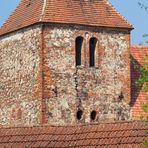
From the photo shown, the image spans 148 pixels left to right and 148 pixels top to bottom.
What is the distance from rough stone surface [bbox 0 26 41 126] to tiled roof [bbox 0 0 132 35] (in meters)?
0.51

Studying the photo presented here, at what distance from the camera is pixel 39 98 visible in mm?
34812

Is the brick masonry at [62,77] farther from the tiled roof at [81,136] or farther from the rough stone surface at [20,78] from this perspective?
the tiled roof at [81,136]

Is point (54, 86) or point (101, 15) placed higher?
point (101, 15)

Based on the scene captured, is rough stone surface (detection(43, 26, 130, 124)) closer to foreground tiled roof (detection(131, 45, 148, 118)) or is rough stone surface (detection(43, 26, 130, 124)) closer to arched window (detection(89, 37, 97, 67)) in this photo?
arched window (detection(89, 37, 97, 67))

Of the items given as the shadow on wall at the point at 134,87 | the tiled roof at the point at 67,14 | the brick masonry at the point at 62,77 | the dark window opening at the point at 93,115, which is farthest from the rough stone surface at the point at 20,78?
the shadow on wall at the point at 134,87

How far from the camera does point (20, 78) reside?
120 ft

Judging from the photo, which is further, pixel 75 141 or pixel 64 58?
pixel 64 58

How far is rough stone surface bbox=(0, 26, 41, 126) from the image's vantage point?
35.2 m

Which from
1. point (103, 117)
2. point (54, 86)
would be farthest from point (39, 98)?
point (103, 117)

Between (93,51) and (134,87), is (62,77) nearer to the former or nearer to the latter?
(93,51)

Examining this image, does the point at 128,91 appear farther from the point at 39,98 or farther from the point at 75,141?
the point at 75,141

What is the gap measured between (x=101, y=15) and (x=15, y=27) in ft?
12.2

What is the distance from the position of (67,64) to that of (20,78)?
96.5 inches

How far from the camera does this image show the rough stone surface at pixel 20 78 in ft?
116
